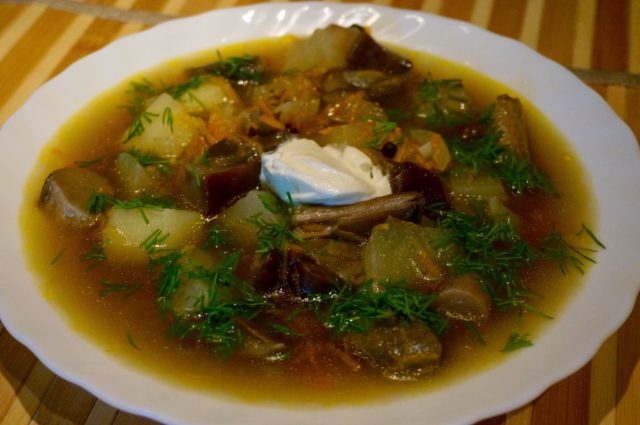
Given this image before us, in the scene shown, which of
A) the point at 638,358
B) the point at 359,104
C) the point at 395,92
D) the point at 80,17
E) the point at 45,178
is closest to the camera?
the point at 638,358

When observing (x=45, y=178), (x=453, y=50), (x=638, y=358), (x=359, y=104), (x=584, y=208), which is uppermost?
(x=45, y=178)

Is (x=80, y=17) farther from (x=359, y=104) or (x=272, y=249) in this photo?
(x=272, y=249)

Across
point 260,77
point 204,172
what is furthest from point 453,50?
point 204,172

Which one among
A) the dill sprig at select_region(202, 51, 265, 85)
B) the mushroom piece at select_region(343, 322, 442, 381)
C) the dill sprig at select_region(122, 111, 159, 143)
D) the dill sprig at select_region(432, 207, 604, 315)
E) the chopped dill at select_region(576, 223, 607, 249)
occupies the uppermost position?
the dill sprig at select_region(122, 111, 159, 143)

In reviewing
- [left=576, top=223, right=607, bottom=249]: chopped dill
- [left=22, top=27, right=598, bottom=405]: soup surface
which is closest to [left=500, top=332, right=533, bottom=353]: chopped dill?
[left=22, top=27, right=598, bottom=405]: soup surface

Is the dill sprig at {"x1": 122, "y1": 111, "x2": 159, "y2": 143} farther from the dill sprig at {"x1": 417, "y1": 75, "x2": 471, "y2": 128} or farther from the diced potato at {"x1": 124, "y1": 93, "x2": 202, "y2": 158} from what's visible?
the dill sprig at {"x1": 417, "y1": 75, "x2": 471, "y2": 128}

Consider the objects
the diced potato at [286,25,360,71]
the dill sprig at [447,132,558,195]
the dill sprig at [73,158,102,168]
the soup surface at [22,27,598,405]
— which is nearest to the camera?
the soup surface at [22,27,598,405]
